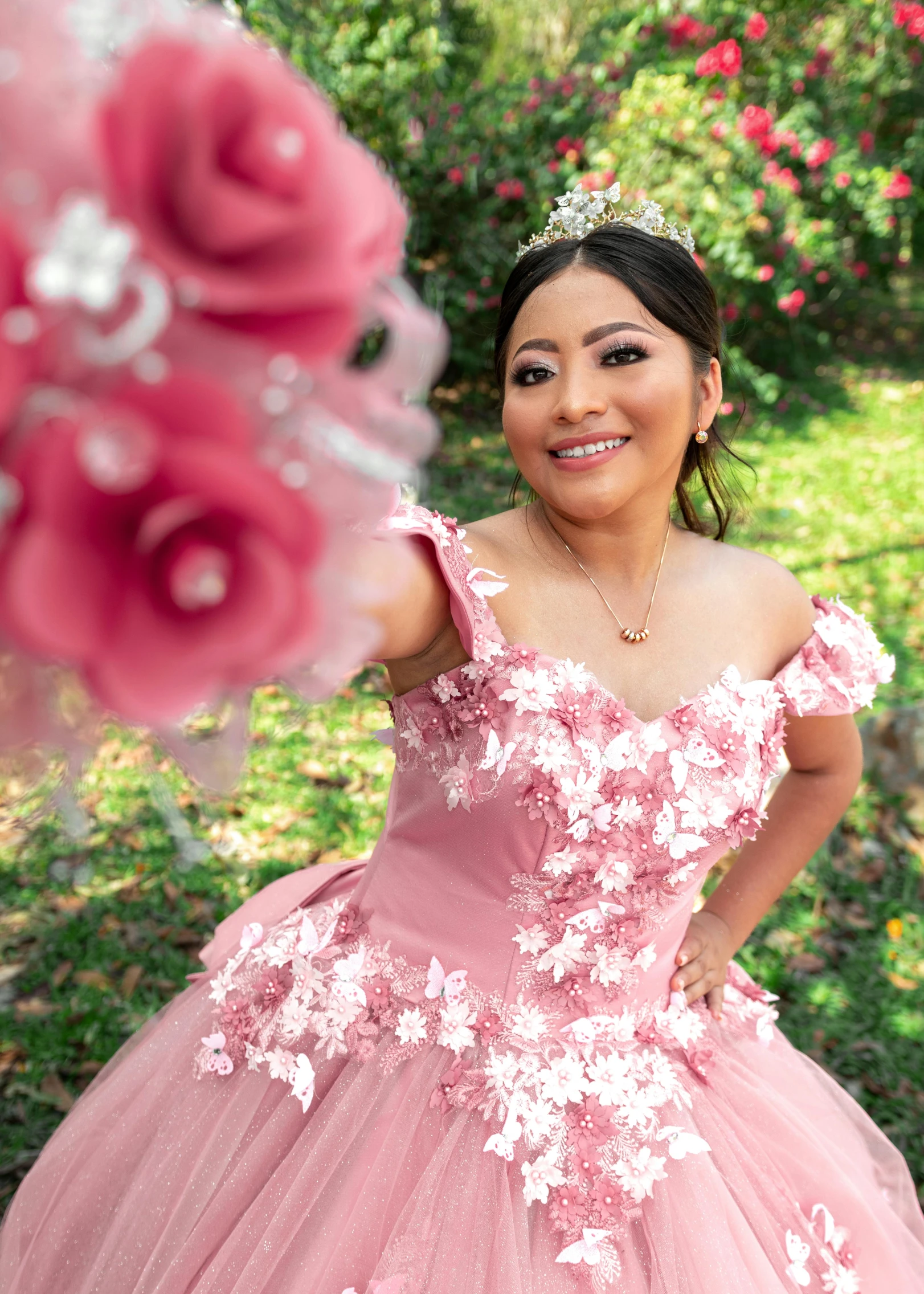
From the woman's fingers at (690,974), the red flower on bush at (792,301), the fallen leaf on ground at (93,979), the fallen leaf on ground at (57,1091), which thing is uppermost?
the red flower on bush at (792,301)

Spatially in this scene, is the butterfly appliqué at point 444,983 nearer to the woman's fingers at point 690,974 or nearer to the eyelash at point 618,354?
the woman's fingers at point 690,974

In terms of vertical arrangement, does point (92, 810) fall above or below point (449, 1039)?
below

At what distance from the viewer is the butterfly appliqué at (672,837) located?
1.73 metres

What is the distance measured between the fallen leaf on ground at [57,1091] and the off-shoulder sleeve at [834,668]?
2433 millimetres

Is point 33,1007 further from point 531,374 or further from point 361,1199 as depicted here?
point 531,374

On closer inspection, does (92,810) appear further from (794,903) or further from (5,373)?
(5,373)

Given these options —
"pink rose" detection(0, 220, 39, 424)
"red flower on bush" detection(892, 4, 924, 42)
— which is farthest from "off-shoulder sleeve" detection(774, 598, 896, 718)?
"red flower on bush" detection(892, 4, 924, 42)

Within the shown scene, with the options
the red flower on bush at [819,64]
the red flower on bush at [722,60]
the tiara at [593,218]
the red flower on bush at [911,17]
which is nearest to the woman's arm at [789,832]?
the tiara at [593,218]

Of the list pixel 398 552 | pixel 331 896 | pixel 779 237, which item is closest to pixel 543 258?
pixel 398 552

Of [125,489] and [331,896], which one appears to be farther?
[331,896]

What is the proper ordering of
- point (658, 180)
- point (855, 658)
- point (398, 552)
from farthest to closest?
1. point (658, 180)
2. point (855, 658)
3. point (398, 552)

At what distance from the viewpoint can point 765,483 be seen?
782cm

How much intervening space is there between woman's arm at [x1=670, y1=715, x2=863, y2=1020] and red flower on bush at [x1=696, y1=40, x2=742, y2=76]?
7048 millimetres

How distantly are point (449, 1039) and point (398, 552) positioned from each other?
1318 mm
